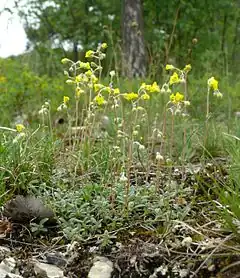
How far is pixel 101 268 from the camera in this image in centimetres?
199

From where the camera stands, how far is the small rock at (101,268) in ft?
6.42

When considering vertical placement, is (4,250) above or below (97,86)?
below

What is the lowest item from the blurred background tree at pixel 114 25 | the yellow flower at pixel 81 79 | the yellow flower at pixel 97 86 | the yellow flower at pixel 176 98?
the blurred background tree at pixel 114 25

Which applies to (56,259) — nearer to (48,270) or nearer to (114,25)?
(48,270)

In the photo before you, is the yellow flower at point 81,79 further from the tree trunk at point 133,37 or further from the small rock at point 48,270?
the tree trunk at point 133,37

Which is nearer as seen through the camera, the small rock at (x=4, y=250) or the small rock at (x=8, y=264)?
the small rock at (x=8, y=264)

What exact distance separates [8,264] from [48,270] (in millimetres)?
162

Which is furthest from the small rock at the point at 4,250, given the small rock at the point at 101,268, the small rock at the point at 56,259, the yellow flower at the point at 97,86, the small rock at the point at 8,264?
the yellow flower at the point at 97,86

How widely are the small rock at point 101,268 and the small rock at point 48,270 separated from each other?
119 mm

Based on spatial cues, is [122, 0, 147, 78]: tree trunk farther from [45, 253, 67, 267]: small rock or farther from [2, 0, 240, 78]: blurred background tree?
[45, 253, 67, 267]: small rock

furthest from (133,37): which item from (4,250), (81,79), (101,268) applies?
(101,268)

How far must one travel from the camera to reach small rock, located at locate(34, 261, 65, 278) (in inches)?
76.4

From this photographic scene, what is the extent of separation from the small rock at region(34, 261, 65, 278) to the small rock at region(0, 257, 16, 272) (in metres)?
Answer: 0.09

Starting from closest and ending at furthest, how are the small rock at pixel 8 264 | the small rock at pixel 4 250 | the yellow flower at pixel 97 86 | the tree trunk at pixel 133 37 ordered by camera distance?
the small rock at pixel 8 264 → the small rock at pixel 4 250 → the yellow flower at pixel 97 86 → the tree trunk at pixel 133 37
